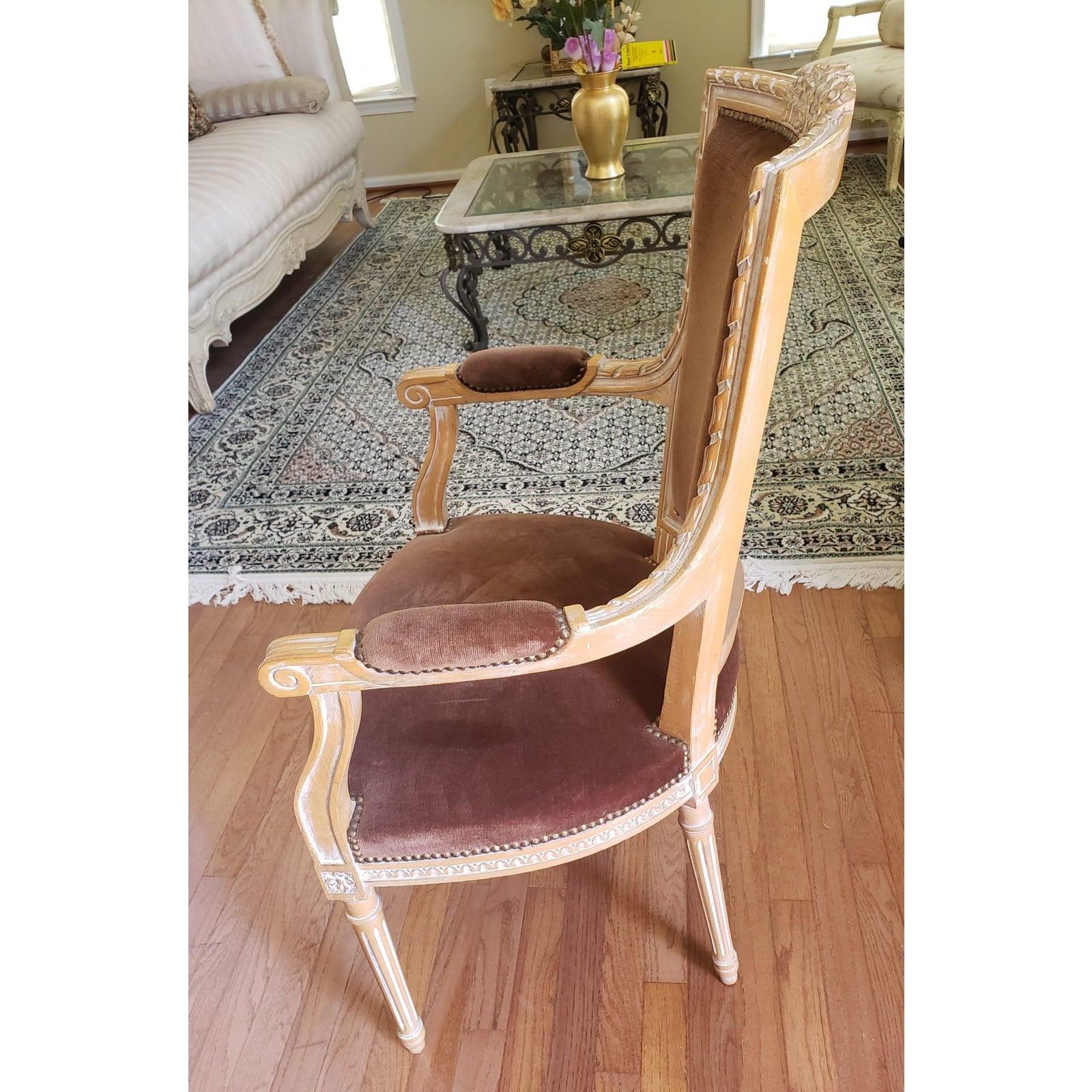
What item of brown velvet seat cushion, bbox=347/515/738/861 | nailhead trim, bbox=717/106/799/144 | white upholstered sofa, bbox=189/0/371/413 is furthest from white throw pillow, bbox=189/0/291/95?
brown velvet seat cushion, bbox=347/515/738/861

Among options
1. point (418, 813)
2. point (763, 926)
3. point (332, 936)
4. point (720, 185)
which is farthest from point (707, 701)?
point (332, 936)

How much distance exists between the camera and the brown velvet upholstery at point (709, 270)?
97 centimetres

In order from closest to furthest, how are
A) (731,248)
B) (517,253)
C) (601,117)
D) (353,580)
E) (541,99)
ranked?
(731,248) → (353,580) → (601,117) → (517,253) → (541,99)

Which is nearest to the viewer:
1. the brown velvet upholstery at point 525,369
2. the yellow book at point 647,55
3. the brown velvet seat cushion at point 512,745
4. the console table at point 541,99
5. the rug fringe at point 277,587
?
the brown velvet seat cushion at point 512,745

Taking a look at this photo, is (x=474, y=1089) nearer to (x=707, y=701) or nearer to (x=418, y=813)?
(x=418, y=813)

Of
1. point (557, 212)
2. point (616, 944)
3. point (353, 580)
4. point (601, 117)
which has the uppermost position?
point (601, 117)

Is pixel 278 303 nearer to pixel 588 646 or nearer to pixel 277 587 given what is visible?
pixel 277 587

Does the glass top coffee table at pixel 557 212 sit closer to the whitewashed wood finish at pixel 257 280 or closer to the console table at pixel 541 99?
the whitewashed wood finish at pixel 257 280

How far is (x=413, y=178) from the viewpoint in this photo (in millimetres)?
5434

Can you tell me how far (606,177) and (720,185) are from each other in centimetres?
238

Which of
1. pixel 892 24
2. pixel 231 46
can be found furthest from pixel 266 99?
pixel 892 24

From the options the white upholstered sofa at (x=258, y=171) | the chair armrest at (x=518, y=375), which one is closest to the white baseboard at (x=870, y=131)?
the white upholstered sofa at (x=258, y=171)

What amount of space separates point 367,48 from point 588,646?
532cm

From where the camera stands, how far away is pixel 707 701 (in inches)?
41.4
